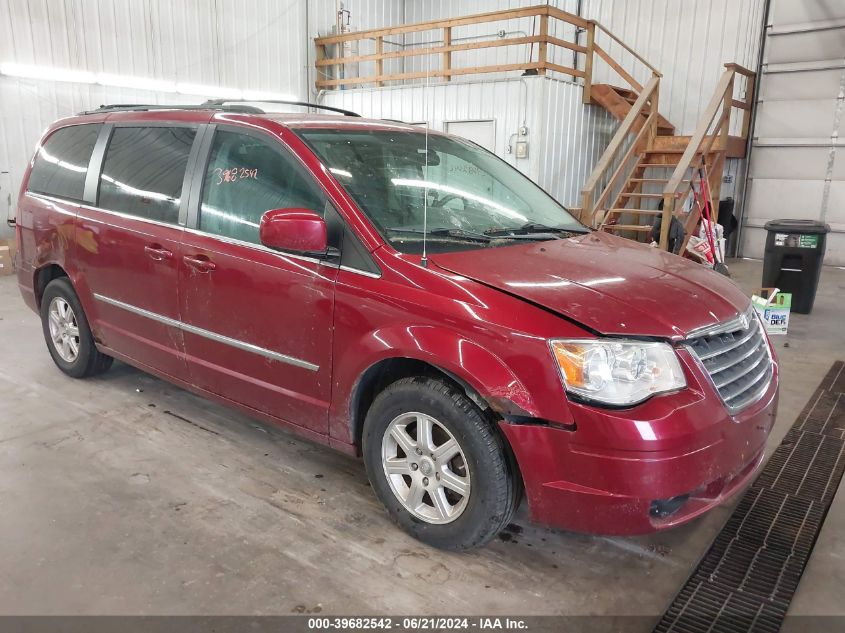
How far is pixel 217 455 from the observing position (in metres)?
3.08

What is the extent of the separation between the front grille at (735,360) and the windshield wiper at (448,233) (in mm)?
909

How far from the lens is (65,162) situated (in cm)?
375

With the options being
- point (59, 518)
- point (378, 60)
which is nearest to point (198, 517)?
point (59, 518)

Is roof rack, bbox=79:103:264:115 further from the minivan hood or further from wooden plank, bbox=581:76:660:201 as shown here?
wooden plank, bbox=581:76:660:201

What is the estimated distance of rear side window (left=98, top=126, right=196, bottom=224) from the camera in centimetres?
303

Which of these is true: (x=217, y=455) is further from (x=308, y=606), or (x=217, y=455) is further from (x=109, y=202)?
(x=109, y=202)

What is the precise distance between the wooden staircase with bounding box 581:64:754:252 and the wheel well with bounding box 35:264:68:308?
586cm

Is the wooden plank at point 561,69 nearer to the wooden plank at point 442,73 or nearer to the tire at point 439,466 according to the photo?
the wooden plank at point 442,73

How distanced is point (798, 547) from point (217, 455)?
8.31 feet

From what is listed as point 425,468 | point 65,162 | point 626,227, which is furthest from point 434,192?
point 626,227

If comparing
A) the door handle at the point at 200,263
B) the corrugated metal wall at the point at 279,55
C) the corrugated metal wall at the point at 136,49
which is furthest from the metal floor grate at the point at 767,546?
the corrugated metal wall at the point at 136,49

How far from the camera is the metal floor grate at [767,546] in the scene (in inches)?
82.3

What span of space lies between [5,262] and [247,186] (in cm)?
686

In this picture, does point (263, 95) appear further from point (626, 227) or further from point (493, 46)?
point (626, 227)
